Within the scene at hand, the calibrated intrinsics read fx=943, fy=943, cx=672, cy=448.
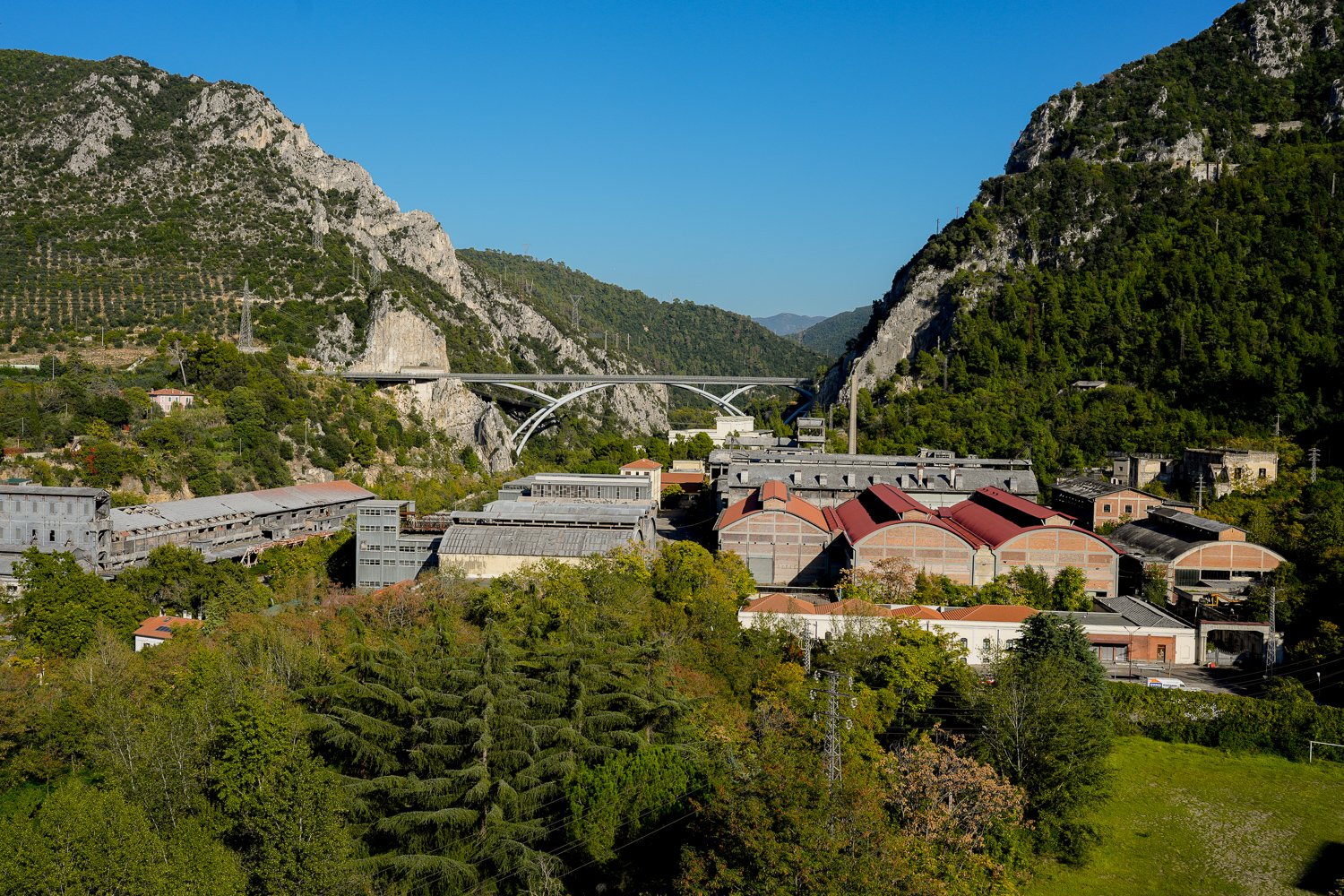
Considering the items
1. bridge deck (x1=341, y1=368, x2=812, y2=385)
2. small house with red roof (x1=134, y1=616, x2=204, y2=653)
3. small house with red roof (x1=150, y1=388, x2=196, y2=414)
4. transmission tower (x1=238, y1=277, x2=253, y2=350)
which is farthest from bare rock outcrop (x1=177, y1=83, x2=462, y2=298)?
small house with red roof (x1=134, y1=616, x2=204, y2=653)

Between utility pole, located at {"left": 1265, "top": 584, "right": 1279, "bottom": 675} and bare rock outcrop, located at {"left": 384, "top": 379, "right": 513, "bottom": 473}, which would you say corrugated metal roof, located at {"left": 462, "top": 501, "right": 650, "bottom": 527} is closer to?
utility pole, located at {"left": 1265, "top": 584, "right": 1279, "bottom": 675}

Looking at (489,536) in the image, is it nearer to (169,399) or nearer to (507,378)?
(169,399)

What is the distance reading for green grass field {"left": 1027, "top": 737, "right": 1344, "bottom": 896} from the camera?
16469 mm

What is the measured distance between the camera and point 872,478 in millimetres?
44594

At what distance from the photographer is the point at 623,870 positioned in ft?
47.5

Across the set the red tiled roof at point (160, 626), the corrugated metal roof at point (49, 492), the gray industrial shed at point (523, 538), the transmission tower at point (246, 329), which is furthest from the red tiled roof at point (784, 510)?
the transmission tower at point (246, 329)

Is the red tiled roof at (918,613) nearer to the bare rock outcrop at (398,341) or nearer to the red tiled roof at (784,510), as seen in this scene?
the red tiled roof at (784,510)

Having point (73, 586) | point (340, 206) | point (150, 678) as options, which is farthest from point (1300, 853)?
point (340, 206)

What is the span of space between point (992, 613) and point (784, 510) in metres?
9.77

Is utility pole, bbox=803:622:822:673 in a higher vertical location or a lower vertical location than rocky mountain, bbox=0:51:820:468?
lower

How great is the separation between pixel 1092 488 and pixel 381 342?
159 feet

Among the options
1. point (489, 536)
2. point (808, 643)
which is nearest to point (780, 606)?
point (808, 643)

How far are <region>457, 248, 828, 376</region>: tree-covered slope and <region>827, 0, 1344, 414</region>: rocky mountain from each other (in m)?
60.0

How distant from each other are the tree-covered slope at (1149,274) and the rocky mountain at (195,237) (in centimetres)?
3282
